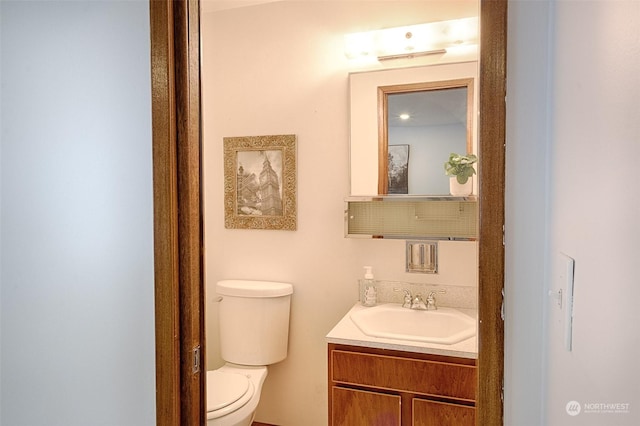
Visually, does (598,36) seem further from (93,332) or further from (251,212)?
(251,212)

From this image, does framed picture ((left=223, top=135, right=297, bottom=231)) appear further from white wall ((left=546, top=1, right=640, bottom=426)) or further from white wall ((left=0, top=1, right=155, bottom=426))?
white wall ((left=546, top=1, right=640, bottom=426))

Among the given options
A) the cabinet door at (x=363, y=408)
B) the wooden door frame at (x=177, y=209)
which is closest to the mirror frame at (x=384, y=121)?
the cabinet door at (x=363, y=408)

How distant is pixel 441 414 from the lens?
1683 mm

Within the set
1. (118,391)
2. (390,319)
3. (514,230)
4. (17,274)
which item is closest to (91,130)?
(17,274)

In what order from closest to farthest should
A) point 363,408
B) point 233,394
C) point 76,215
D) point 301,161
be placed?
1. point 76,215
2. point 363,408
3. point 233,394
4. point 301,161

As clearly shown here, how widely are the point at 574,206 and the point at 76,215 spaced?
3.67ft

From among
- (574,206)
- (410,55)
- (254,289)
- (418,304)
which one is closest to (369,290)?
(418,304)

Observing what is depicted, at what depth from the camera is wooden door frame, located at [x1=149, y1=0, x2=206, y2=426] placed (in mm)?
963

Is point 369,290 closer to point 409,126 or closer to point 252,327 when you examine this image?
point 252,327

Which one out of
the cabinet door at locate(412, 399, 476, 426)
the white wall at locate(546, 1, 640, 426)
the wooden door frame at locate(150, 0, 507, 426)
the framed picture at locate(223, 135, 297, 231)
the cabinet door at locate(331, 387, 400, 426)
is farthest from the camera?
the framed picture at locate(223, 135, 297, 231)

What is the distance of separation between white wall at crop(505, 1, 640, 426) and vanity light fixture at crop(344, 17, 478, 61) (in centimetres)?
137

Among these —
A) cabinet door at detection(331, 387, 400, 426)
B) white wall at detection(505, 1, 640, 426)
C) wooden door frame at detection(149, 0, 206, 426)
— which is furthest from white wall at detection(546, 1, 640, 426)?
cabinet door at detection(331, 387, 400, 426)

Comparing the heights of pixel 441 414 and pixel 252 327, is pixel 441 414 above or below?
below

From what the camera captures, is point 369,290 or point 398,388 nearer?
point 398,388
